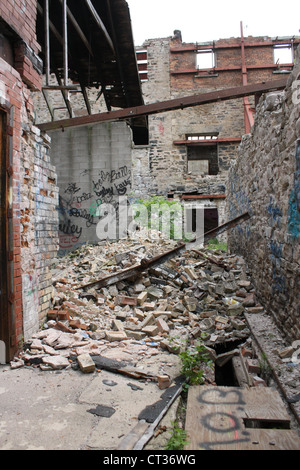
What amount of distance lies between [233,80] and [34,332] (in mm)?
16698

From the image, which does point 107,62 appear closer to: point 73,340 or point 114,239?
point 114,239

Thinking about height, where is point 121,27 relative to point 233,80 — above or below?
below

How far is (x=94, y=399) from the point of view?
9.04ft

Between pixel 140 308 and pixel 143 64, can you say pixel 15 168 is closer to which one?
pixel 140 308

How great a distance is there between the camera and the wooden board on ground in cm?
205

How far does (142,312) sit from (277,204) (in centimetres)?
263

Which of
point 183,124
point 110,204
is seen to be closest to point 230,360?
point 110,204

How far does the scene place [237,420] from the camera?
90.5 inches

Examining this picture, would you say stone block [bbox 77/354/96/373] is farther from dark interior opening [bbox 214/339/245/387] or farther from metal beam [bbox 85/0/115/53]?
metal beam [bbox 85/0/115/53]

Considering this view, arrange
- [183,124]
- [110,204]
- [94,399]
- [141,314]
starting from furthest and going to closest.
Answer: [183,124] < [110,204] < [141,314] < [94,399]

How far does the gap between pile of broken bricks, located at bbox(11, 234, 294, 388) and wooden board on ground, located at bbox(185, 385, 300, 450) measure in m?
0.51

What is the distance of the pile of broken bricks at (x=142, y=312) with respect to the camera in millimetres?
3658

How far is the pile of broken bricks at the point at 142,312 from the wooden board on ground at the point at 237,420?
51cm

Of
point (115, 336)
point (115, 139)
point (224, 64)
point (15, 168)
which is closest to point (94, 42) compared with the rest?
point (115, 139)
